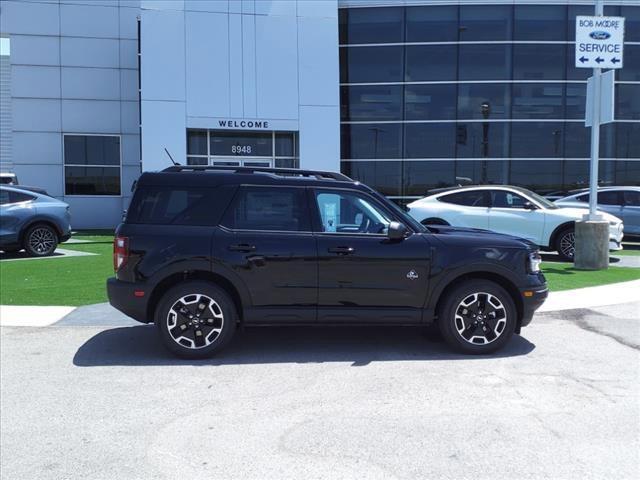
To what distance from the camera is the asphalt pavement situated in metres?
3.65

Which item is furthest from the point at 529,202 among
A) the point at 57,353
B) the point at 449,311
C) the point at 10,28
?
the point at 10,28

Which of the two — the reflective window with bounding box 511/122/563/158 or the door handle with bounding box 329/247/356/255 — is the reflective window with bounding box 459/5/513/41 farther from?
the door handle with bounding box 329/247/356/255

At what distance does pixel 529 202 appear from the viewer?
13.1m

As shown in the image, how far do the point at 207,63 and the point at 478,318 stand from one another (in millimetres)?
15796

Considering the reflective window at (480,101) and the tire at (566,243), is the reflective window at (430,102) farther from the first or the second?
the tire at (566,243)

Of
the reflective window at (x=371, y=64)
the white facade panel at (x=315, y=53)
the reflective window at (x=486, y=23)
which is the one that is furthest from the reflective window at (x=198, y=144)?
the reflective window at (x=486, y=23)

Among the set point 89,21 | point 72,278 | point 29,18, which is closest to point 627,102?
point 72,278

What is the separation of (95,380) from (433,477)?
3.33m

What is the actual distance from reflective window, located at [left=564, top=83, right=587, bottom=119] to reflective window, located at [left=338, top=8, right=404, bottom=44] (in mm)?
6237

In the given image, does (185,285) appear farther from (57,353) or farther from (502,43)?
(502,43)

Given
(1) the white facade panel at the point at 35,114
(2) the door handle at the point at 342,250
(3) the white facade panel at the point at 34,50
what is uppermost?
(3) the white facade panel at the point at 34,50

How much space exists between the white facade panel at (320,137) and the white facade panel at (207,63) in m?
2.82

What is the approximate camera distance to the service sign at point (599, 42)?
11.8 metres

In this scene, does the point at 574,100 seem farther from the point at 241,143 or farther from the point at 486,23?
the point at 241,143
